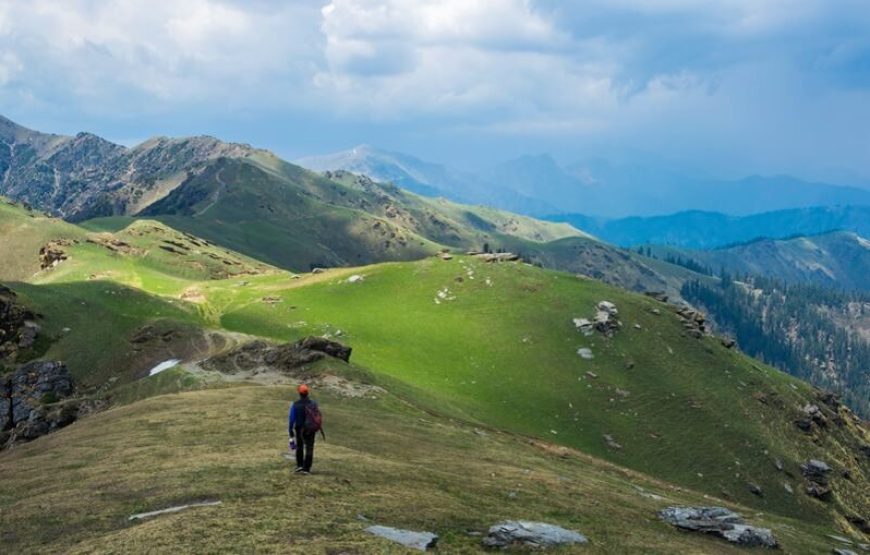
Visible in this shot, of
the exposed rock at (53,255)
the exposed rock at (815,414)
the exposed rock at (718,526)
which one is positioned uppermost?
the exposed rock at (53,255)

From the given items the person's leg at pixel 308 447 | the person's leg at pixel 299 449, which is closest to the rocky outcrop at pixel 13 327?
the person's leg at pixel 299 449

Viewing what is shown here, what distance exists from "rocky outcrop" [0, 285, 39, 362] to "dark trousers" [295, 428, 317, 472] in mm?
86454

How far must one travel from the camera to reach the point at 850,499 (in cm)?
9462

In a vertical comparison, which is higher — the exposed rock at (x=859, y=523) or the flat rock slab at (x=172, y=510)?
the flat rock slab at (x=172, y=510)

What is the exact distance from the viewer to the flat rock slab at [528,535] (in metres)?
27.3

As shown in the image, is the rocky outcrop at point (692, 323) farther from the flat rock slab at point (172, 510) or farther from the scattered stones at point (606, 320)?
the flat rock slab at point (172, 510)

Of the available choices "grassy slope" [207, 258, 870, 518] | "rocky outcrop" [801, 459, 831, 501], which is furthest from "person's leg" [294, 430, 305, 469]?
"rocky outcrop" [801, 459, 831, 501]

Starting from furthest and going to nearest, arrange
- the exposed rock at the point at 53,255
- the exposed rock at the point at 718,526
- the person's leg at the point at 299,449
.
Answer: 1. the exposed rock at the point at 53,255
2. the exposed rock at the point at 718,526
3. the person's leg at the point at 299,449

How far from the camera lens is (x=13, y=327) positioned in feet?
338

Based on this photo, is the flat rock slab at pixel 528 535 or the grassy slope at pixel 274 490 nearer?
the grassy slope at pixel 274 490

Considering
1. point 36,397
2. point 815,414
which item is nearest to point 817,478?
point 815,414

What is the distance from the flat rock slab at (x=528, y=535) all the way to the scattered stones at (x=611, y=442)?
65.3 m

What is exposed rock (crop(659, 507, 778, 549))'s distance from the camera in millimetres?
38312

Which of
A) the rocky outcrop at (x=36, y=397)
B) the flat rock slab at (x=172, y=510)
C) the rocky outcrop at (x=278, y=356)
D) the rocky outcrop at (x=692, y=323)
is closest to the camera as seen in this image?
the flat rock slab at (x=172, y=510)
